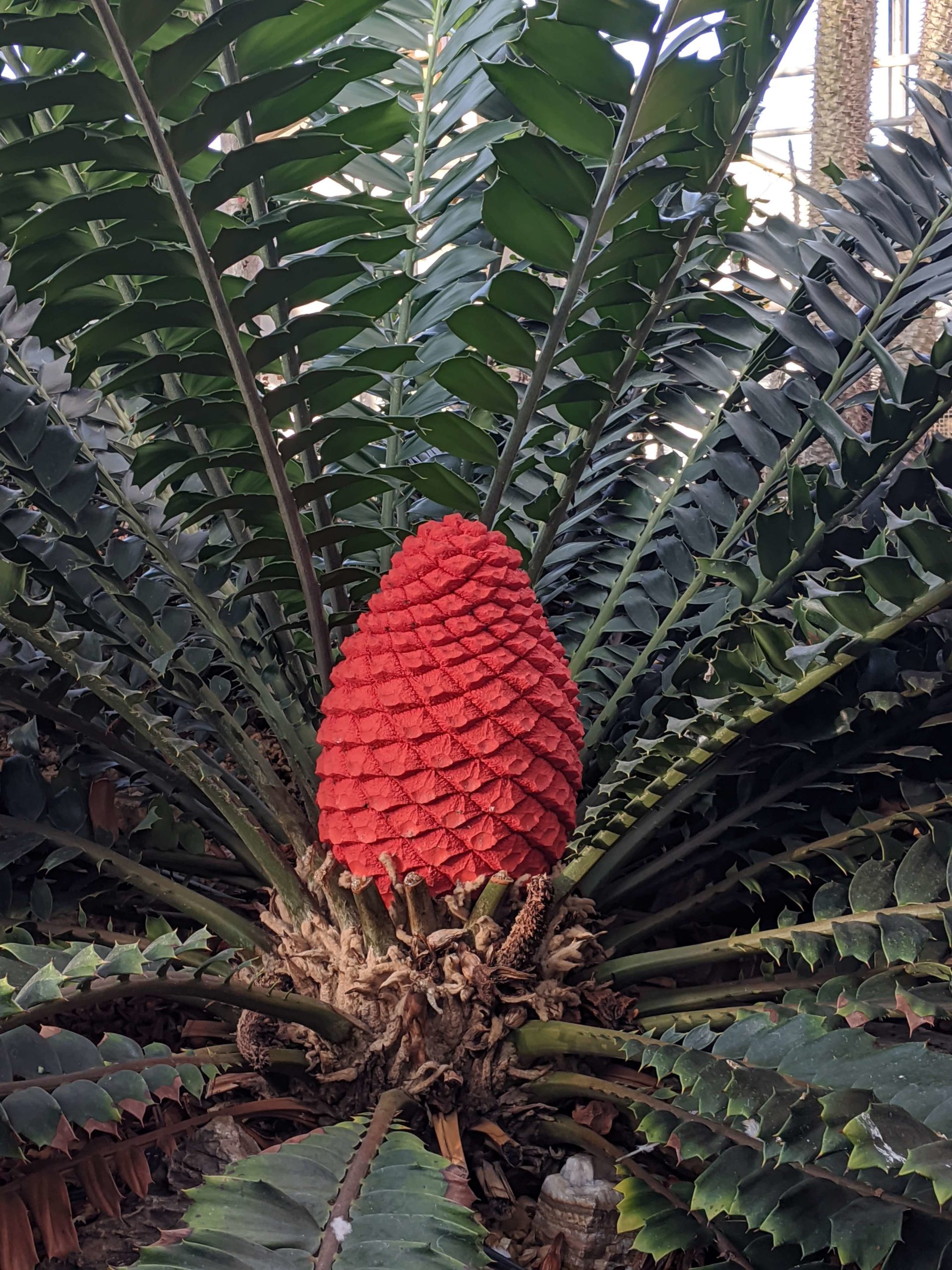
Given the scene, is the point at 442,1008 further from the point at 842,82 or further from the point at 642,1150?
the point at 842,82

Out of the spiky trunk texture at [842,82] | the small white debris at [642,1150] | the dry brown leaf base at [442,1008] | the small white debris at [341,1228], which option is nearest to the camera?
the small white debris at [341,1228]

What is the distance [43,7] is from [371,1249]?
3.11ft

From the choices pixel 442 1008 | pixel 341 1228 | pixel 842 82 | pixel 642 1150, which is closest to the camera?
pixel 341 1228

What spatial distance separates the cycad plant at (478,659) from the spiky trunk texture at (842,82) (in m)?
1.17

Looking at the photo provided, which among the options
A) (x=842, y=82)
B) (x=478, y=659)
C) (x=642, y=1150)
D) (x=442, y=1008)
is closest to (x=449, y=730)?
(x=478, y=659)

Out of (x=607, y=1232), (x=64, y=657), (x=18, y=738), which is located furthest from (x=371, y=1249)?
(x=18, y=738)

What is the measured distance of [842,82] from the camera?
213 centimetres

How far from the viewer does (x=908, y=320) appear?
105 cm

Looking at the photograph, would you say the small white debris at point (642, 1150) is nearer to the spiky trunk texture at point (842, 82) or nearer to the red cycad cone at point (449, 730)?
the red cycad cone at point (449, 730)

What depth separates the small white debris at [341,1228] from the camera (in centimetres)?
52

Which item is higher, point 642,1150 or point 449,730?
point 449,730

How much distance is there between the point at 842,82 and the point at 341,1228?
7.59 ft

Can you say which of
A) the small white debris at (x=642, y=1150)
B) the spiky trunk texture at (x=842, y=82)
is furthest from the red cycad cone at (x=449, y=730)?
the spiky trunk texture at (x=842, y=82)

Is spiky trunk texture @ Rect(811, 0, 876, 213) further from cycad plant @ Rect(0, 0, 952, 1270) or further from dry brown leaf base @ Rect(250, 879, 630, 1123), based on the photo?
dry brown leaf base @ Rect(250, 879, 630, 1123)
